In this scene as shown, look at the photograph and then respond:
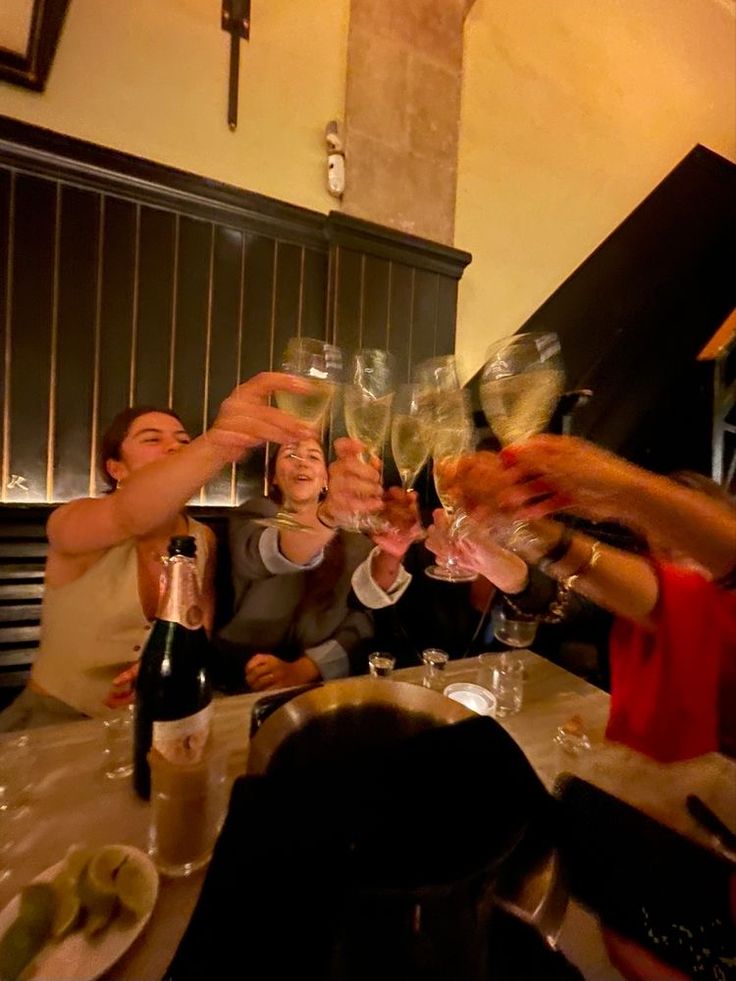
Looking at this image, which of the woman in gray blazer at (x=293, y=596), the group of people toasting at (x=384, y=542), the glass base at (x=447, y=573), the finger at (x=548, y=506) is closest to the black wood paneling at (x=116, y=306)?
the group of people toasting at (x=384, y=542)

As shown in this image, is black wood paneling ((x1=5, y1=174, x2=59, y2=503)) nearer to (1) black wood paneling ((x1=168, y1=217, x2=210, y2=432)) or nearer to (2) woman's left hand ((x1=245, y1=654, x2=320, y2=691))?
(1) black wood paneling ((x1=168, y1=217, x2=210, y2=432))

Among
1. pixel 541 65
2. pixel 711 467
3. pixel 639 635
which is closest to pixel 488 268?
pixel 541 65

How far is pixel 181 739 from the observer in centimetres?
52

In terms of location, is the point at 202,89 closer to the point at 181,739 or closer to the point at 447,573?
the point at 447,573

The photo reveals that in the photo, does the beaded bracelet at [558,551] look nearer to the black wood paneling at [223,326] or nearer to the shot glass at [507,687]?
the shot glass at [507,687]

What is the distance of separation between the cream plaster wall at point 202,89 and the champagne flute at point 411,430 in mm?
1214

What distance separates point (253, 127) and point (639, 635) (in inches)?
77.5

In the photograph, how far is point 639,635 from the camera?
0.68 m

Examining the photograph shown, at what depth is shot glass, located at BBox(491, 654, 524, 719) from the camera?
0.82m

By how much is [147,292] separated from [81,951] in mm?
1669

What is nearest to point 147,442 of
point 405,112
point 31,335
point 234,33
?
point 31,335

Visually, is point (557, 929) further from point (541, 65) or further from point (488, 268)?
point (541, 65)

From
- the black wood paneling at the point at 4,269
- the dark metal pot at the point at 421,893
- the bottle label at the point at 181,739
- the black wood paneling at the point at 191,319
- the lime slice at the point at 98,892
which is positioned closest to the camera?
the dark metal pot at the point at 421,893

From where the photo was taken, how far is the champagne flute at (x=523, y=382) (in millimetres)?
733
